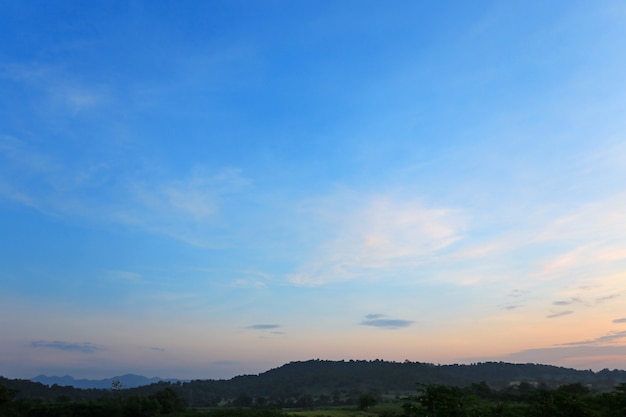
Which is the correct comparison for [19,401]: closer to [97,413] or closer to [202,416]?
[97,413]

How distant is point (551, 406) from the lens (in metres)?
41.0

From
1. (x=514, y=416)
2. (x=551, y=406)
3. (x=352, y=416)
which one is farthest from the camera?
(x=352, y=416)

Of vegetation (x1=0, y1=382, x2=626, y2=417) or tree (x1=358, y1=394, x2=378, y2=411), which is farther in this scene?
tree (x1=358, y1=394, x2=378, y2=411)

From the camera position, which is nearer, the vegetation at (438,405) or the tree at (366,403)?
the vegetation at (438,405)

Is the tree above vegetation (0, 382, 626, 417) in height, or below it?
below

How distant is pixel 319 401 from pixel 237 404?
32.8 metres

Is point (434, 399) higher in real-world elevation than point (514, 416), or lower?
higher

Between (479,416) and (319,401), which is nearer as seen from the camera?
(479,416)

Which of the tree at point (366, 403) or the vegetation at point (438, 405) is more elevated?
the vegetation at point (438, 405)

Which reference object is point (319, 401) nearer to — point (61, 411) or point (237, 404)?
point (237, 404)

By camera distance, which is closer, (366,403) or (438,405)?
(438,405)

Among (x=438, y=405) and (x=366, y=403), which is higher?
(x=438, y=405)

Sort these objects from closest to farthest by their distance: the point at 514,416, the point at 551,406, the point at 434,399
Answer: the point at 434,399 → the point at 551,406 → the point at 514,416

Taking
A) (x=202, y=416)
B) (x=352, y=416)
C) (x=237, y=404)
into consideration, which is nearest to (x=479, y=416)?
(x=202, y=416)
